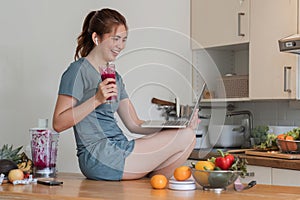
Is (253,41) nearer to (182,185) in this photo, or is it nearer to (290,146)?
(290,146)

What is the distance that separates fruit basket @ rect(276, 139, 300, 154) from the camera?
3629mm

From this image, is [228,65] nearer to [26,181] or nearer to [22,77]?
[22,77]

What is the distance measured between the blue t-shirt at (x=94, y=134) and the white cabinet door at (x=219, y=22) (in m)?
1.76

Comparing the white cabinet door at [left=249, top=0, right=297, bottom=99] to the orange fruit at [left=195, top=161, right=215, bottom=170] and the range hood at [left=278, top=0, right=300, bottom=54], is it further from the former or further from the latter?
the orange fruit at [left=195, top=161, right=215, bottom=170]

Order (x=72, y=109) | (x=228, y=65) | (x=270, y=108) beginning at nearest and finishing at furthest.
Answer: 1. (x=72, y=109)
2. (x=270, y=108)
3. (x=228, y=65)

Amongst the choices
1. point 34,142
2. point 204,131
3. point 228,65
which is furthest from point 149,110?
point 34,142

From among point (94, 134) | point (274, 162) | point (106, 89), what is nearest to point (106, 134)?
point (94, 134)

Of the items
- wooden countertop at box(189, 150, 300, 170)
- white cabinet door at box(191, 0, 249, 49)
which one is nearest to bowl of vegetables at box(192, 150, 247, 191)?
wooden countertop at box(189, 150, 300, 170)

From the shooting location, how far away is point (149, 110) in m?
4.60

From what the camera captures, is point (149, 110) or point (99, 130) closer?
point (99, 130)

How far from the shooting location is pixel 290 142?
11.9 ft

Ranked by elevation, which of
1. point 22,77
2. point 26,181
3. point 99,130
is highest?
point 22,77

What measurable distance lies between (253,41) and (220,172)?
6.76ft

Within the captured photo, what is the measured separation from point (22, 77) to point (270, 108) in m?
1.88
